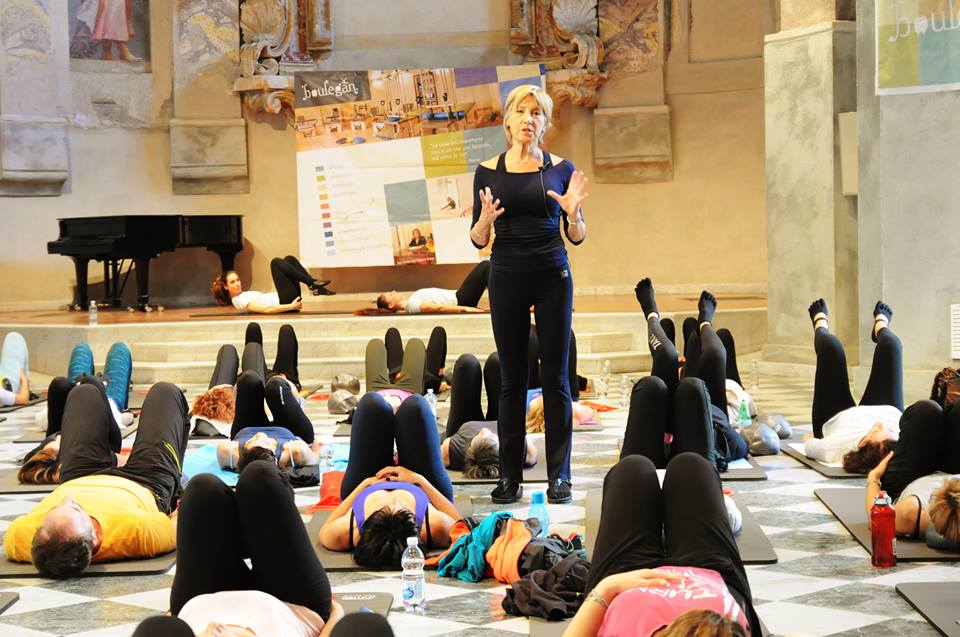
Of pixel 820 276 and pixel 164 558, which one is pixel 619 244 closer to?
pixel 820 276

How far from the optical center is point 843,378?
6.63 m

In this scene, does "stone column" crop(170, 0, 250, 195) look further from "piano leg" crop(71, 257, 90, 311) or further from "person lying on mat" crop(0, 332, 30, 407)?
"person lying on mat" crop(0, 332, 30, 407)

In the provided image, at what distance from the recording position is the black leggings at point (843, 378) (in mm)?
6180

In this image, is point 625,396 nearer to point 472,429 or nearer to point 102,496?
point 472,429

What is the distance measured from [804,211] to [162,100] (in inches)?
334

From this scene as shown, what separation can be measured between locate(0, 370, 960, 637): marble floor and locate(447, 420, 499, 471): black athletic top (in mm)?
902

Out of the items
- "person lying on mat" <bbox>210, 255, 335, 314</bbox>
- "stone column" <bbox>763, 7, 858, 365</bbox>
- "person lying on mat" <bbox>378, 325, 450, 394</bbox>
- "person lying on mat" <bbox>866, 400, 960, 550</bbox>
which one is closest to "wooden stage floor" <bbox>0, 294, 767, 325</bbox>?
"person lying on mat" <bbox>210, 255, 335, 314</bbox>

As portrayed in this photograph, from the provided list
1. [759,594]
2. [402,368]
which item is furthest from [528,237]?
[402,368]

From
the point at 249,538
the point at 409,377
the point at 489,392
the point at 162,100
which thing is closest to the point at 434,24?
the point at 162,100

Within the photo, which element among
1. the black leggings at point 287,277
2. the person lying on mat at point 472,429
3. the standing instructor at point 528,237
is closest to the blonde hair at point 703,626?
the standing instructor at point 528,237

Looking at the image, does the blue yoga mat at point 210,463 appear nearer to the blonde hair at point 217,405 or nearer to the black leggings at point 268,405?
the black leggings at point 268,405

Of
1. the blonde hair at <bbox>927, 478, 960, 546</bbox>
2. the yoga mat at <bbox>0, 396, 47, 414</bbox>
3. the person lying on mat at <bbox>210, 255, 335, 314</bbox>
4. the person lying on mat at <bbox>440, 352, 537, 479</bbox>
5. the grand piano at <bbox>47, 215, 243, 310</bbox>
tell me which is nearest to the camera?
the blonde hair at <bbox>927, 478, 960, 546</bbox>

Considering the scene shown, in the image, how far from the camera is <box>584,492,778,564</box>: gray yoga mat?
4328 millimetres

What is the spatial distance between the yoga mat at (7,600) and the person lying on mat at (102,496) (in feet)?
0.48
